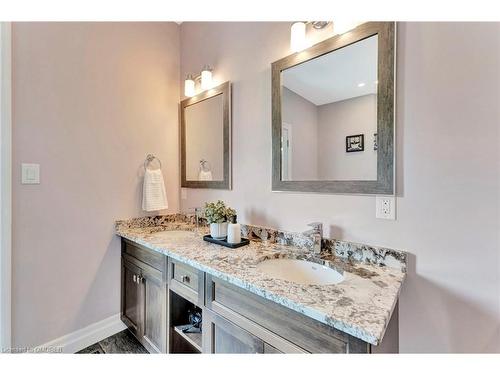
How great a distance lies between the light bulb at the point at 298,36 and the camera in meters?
1.31

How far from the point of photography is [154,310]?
1467 mm

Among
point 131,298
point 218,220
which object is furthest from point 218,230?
point 131,298

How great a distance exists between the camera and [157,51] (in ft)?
6.54

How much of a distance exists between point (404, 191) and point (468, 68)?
0.51 m

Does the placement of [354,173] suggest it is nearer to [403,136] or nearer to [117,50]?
[403,136]

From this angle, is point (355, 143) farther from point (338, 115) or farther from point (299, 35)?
point (299, 35)

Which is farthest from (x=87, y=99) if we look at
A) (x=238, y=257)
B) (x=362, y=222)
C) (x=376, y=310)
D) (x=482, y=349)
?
(x=482, y=349)

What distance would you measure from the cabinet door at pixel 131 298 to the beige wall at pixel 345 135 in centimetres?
141

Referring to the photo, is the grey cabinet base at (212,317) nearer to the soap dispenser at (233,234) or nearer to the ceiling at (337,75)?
the soap dispenser at (233,234)

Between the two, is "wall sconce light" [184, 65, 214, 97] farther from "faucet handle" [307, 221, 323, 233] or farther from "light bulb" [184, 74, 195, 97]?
"faucet handle" [307, 221, 323, 233]

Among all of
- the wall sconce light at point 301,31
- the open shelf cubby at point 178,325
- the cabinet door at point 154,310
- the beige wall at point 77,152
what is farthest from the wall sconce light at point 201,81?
the open shelf cubby at point 178,325

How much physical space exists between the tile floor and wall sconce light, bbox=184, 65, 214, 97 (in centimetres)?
192

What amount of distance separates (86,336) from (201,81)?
2.03m

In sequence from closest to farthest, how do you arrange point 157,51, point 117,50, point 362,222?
point 362,222
point 117,50
point 157,51
